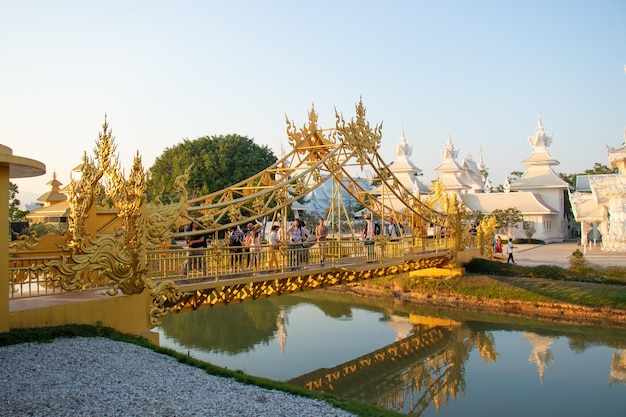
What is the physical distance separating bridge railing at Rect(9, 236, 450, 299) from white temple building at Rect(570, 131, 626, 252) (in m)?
14.7

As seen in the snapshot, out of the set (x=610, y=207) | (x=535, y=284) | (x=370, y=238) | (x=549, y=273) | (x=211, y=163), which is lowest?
(x=535, y=284)

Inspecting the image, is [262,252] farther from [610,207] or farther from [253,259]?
[610,207]

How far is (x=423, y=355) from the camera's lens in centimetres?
1181

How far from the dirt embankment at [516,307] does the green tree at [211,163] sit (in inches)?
474

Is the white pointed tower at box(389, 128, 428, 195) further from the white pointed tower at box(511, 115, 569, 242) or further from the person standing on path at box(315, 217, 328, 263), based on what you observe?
the person standing on path at box(315, 217, 328, 263)

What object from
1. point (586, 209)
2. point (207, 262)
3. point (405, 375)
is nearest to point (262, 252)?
A: point (207, 262)

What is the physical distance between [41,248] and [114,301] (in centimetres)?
170

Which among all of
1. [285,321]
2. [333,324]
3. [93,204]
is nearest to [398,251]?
[333,324]

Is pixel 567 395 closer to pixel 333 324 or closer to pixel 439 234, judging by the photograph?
pixel 333 324

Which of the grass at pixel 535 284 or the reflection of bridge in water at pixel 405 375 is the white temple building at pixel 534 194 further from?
the reflection of bridge in water at pixel 405 375

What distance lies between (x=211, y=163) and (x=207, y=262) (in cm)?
1946

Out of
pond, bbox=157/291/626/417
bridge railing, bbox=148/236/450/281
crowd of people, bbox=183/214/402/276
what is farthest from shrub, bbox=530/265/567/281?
crowd of people, bbox=183/214/402/276

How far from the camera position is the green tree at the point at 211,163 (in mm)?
27656

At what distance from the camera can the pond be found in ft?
29.7
